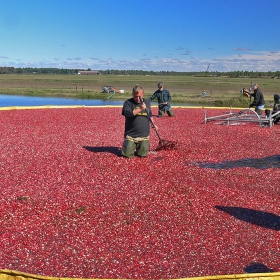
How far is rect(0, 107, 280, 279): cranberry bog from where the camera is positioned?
459 cm

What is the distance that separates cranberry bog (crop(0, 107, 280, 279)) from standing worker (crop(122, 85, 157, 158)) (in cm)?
27

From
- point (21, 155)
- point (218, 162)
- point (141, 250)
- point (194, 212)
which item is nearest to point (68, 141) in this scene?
point (21, 155)

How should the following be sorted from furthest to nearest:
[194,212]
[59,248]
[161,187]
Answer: [161,187] < [194,212] < [59,248]

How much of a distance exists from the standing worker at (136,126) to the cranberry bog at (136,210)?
268 mm

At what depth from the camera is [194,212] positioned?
239 inches

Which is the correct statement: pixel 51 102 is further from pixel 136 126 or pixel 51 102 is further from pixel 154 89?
pixel 154 89

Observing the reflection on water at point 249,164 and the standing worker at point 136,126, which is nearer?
the standing worker at point 136,126

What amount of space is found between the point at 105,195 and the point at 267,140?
7.19 metres

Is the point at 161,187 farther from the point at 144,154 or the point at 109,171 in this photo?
the point at 144,154

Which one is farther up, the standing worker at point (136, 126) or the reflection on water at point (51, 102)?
the standing worker at point (136, 126)

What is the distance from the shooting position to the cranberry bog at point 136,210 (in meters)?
4.59

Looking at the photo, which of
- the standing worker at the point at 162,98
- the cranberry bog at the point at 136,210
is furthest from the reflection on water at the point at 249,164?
the standing worker at the point at 162,98

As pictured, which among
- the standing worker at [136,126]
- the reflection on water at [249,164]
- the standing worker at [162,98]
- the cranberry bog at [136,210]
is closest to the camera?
the cranberry bog at [136,210]

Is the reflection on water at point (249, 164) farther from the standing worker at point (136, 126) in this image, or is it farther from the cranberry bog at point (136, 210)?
the standing worker at point (136, 126)
